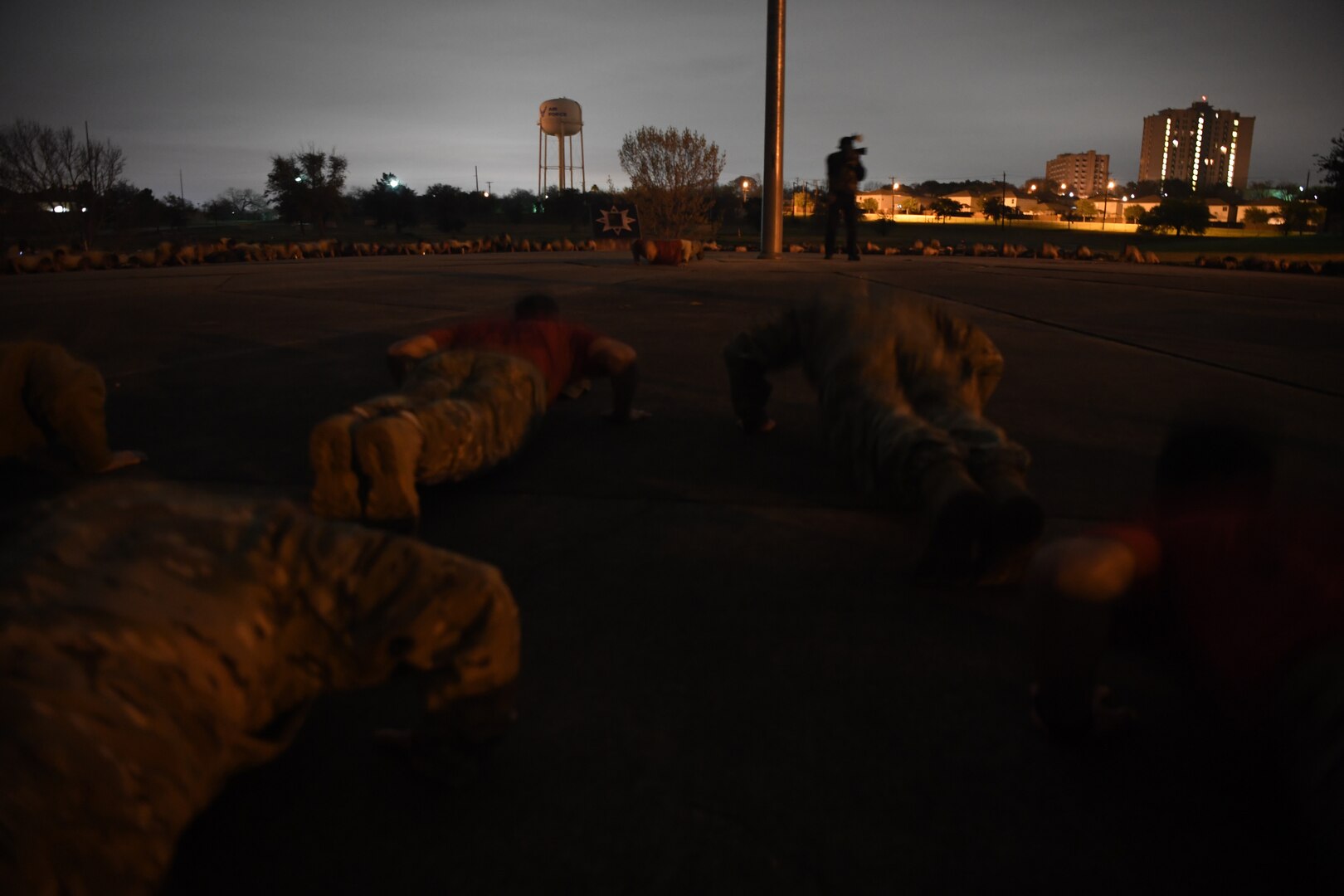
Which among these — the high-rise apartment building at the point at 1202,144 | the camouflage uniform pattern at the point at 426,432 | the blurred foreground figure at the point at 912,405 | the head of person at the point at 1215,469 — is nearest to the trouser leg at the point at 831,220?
the blurred foreground figure at the point at 912,405

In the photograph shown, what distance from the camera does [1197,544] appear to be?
5.22 feet

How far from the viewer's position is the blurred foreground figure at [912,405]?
2.21 m

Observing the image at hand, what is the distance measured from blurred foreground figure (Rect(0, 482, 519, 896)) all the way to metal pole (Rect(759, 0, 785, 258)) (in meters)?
16.7

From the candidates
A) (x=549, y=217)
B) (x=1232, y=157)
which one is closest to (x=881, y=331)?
(x=549, y=217)

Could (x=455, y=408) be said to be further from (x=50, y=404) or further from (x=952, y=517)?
(x=952, y=517)

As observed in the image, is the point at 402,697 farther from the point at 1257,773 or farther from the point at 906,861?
the point at 1257,773

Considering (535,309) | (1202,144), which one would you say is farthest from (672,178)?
(1202,144)

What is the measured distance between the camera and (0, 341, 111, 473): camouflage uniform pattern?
323 cm

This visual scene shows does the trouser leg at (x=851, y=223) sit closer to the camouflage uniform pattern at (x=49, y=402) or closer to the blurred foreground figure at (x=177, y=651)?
the camouflage uniform pattern at (x=49, y=402)

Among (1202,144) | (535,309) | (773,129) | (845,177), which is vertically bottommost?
(535,309)

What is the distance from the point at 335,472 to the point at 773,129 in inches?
620

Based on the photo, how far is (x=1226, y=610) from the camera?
1540mm

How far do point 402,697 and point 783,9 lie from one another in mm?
16823

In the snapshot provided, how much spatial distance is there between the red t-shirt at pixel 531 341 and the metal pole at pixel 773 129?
45.7ft
